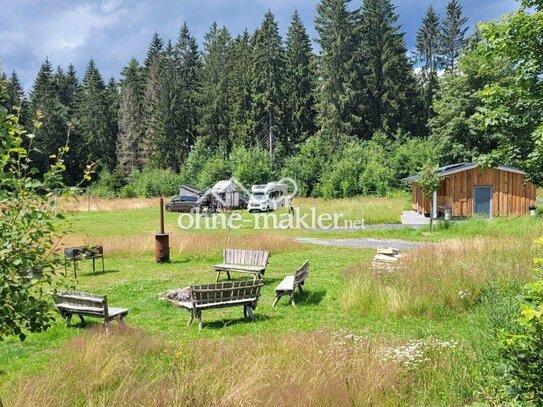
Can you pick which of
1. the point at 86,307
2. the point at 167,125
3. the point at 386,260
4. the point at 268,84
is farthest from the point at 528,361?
the point at 167,125

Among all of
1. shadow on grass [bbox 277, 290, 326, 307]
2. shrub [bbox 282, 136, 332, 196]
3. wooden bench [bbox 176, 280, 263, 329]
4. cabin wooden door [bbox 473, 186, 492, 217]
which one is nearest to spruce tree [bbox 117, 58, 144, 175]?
shrub [bbox 282, 136, 332, 196]

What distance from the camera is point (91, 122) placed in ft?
250

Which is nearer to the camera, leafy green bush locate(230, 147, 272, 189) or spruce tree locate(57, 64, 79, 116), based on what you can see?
leafy green bush locate(230, 147, 272, 189)

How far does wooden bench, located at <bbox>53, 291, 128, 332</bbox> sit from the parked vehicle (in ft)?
104

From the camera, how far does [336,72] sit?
59.9m

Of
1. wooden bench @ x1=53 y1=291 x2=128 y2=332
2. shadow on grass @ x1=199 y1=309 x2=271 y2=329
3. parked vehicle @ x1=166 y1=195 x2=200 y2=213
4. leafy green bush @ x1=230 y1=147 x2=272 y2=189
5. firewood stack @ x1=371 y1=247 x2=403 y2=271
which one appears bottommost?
shadow on grass @ x1=199 y1=309 x2=271 y2=329

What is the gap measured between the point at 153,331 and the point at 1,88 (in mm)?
6715

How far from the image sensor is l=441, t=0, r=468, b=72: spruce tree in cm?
7062

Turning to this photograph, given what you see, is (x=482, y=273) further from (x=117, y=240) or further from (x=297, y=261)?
(x=117, y=240)

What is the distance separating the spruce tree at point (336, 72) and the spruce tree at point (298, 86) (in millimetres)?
5658

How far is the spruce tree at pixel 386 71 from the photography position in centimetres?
6309

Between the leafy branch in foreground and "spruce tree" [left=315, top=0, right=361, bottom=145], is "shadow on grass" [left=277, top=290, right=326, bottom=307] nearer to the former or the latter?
the leafy branch in foreground
